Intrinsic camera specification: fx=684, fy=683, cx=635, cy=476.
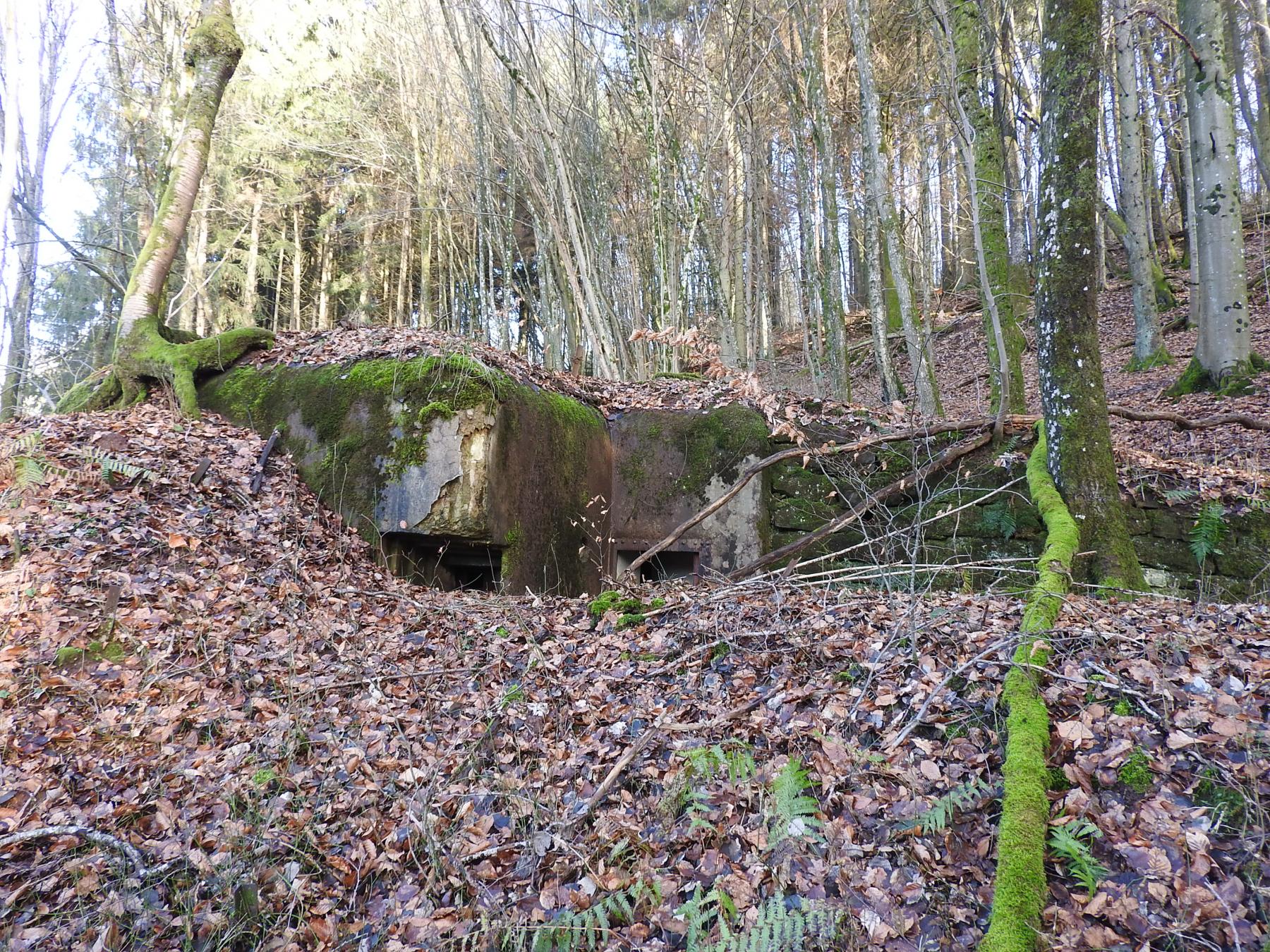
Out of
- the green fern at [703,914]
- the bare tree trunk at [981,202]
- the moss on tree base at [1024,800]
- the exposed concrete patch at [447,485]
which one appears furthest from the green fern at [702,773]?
the bare tree trunk at [981,202]

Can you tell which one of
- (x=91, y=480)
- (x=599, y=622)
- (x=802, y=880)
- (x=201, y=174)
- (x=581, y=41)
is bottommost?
(x=802, y=880)

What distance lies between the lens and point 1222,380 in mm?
7809

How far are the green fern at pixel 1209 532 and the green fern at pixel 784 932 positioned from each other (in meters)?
4.94

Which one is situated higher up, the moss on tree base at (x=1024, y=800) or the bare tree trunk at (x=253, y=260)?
the bare tree trunk at (x=253, y=260)

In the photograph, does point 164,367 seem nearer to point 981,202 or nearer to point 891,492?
point 891,492

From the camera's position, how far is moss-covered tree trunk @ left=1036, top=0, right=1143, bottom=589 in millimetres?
4199

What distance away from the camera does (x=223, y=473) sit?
18.1 ft

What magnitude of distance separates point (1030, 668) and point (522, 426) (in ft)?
14.8

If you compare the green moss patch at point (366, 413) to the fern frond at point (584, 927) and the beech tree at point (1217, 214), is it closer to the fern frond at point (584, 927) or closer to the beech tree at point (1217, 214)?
the fern frond at point (584, 927)

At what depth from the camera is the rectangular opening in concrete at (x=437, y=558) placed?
19.1 feet

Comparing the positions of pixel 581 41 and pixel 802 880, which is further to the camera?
pixel 581 41

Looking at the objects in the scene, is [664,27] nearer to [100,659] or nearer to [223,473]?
[223,473]

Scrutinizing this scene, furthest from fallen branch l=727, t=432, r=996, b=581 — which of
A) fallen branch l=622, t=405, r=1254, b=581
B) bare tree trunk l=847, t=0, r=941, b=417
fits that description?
bare tree trunk l=847, t=0, r=941, b=417

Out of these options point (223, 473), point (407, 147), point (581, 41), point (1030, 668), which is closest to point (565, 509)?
point (223, 473)
